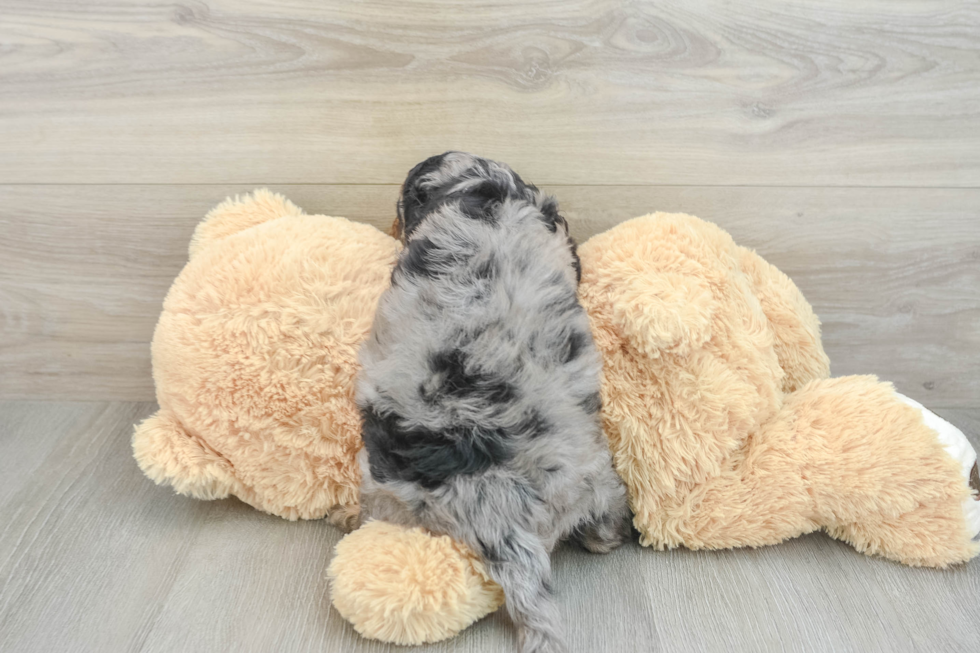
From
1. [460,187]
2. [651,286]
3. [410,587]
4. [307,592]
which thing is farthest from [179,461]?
[651,286]

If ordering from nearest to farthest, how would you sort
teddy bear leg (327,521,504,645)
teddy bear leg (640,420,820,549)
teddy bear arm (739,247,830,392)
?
1. teddy bear leg (327,521,504,645)
2. teddy bear leg (640,420,820,549)
3. teddy bear arm (739,247,830,392)

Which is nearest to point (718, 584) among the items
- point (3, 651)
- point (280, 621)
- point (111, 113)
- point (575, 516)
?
point (575, 516)

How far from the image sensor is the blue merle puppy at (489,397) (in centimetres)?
64

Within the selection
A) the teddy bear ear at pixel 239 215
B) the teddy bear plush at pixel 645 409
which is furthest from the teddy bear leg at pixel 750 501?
the teddy bear ear at pixel 239 215

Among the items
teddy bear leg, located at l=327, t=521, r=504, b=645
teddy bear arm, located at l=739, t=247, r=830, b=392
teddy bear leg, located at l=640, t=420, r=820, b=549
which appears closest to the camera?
teddy bear leg, located at l=327, t=521, r=504, b=645

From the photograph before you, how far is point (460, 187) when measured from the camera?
0.72 m

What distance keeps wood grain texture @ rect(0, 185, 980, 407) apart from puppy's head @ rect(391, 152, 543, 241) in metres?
0.16

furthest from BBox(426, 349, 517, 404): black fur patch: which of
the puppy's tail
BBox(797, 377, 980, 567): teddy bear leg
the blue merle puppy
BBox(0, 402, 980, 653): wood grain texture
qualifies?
BBox(797, 377, 980, 567): teddy bear leg

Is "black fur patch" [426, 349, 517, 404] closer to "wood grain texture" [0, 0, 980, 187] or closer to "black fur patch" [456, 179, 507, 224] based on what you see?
"black fur patch" [456, 179, 507, 224]

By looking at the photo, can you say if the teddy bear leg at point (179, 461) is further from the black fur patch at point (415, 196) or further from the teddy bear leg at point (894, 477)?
the teddy bear leg at point (894, 477)

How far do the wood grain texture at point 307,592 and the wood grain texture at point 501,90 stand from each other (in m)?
0.44

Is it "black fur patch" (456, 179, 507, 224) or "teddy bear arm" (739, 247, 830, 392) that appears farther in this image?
"teddy bear arm" (739, 247, 830, 392)

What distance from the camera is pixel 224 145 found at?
0.90 meters

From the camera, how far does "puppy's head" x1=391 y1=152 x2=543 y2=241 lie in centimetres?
70
